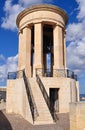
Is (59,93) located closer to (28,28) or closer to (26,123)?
(26,123)

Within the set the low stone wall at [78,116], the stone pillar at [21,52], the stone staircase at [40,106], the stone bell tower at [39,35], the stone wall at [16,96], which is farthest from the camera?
the stone pillar at [21,52]

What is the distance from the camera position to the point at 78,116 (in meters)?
8.99

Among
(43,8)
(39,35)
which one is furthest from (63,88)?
(43,8)

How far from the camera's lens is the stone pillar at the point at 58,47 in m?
21.7

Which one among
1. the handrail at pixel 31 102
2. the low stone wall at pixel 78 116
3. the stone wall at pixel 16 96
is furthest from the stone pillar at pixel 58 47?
the low stone wall at pixel 78 116

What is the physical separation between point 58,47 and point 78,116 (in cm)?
1360

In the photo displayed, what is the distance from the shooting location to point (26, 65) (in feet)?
72.3

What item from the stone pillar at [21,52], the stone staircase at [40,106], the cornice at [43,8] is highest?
the cornice at [43,8]

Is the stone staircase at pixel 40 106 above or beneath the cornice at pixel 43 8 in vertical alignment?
beneath

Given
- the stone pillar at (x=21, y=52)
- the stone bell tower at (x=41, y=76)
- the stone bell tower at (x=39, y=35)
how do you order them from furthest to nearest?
the stone pillar at (x=21, y=52), the stone bell tower at (x=39, y=35), the stone bell tower at (x=41, y=76)

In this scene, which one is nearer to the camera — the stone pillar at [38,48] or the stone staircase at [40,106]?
the stone staircase at [40,106]

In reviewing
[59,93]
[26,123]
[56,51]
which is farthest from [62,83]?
[26,123]

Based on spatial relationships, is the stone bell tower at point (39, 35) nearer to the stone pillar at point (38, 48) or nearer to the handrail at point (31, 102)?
the stone pillar at point (38, 48)

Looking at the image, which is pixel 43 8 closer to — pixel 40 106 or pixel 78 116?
pixel 40 106
